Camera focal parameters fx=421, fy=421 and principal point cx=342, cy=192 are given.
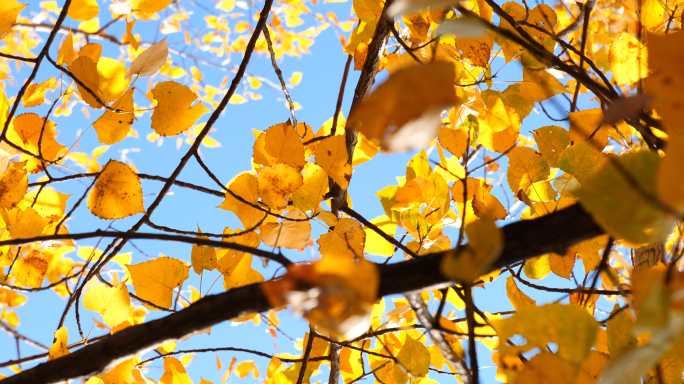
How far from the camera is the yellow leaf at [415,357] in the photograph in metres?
0.63

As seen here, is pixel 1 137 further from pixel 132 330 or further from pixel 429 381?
pixel 429 381

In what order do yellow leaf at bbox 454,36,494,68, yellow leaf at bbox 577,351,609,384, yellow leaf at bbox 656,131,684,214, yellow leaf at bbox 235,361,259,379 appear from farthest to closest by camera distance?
yellow leaf at bbox 235,361,259,379 → yellow leaf at bbox 454,36,494,68 → yellow leaf at bbox 577,351,609,384 → yellow leaf at bbox 656,131,684,214

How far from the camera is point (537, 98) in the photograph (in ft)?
1.96

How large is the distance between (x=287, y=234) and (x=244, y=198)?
0.28 ft

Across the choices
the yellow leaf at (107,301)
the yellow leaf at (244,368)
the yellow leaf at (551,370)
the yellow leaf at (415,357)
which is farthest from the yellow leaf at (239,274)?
the yellow leaf at (244,368)

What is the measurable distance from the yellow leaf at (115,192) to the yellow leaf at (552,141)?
60 cm

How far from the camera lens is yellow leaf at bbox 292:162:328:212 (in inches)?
24.0

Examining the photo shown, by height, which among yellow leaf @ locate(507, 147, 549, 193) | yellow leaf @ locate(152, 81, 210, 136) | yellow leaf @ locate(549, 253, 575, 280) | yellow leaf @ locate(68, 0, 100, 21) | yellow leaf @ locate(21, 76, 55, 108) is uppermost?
yellow leaf @ locate(68, 0, 100, 21)

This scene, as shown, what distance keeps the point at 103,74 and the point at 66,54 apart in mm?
74

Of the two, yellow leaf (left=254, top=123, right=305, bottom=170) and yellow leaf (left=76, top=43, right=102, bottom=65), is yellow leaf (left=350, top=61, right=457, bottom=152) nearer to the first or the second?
yellow leaf (left=254, top=123, right=305, bottom=170)

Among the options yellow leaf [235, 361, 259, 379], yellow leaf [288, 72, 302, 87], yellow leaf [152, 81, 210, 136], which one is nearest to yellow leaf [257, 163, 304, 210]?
yellow leaf [152, 81, 210, 136]

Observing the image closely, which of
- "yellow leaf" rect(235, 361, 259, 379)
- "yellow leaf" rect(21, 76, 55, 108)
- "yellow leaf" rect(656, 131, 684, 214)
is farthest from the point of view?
"yellow leaf" rect(235, 361, 259, 379)

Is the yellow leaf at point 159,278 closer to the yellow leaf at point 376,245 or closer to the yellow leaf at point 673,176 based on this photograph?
the yellow leaf at point 376,245

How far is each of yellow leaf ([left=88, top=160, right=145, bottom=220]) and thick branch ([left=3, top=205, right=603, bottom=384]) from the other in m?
0.27
